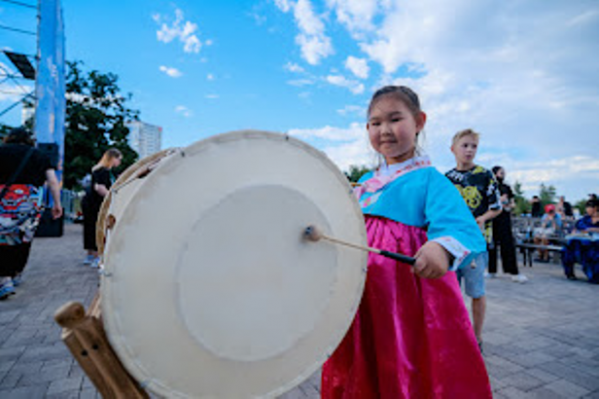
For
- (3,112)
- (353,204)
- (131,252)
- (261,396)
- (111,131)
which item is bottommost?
(261,396)

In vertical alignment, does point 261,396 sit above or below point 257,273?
below

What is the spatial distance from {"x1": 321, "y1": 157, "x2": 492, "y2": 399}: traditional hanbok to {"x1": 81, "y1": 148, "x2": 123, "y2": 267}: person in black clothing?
4.90 meters

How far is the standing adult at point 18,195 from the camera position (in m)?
3.62

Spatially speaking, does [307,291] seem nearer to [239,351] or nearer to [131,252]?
[239,351]

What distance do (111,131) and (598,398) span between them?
18.1m

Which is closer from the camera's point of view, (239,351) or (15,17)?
(239,351)

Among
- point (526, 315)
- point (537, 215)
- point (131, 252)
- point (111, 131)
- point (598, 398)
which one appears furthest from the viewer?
point (111, 131)

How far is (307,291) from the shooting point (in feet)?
3.13

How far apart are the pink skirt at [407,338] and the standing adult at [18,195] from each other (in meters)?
4.12

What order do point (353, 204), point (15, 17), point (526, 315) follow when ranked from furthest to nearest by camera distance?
1. point (15, 17)
2. point (526, 315)
3. point (353, 204)

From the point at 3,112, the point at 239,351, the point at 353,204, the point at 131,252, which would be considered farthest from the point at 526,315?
the point at 3,112

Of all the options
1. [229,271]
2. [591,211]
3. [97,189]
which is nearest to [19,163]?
[97,189]

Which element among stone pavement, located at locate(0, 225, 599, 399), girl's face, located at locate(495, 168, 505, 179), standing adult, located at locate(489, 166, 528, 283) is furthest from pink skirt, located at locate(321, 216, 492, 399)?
standing adult, located at locate(489, 166, 528, 283)

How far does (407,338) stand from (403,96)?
39.0 inches
